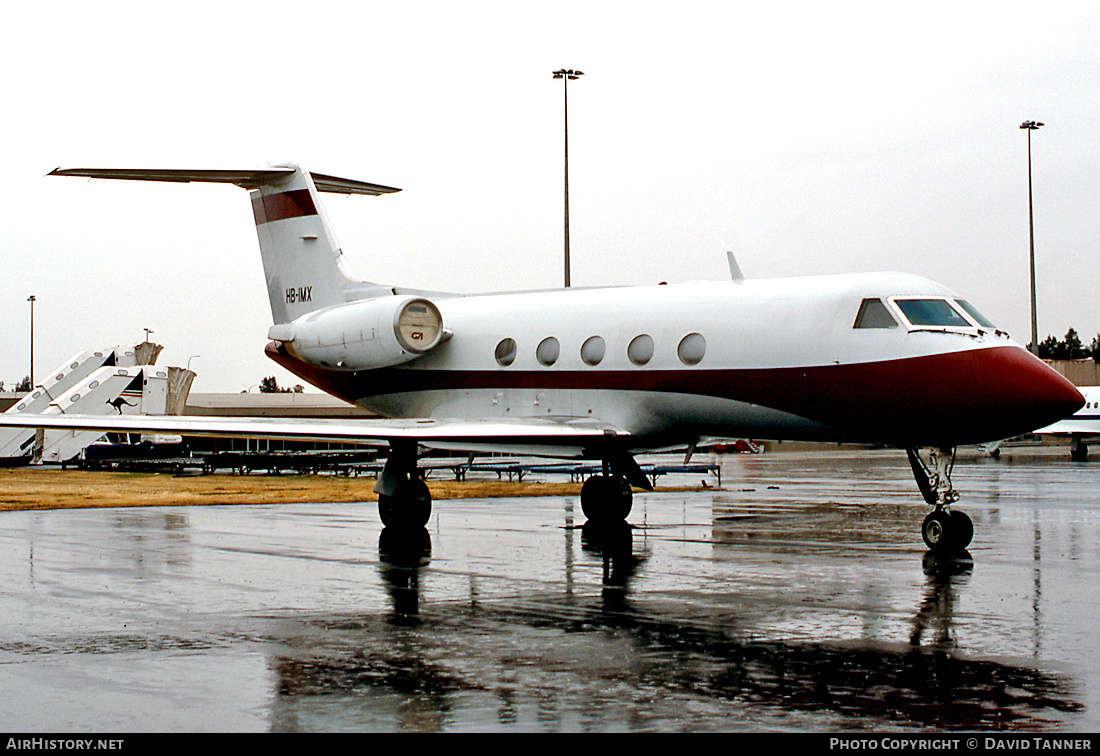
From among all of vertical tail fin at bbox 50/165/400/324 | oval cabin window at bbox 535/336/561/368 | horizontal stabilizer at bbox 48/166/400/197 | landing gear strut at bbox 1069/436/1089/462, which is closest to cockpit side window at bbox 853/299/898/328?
oval cabin window at bbox 535/336/561/368

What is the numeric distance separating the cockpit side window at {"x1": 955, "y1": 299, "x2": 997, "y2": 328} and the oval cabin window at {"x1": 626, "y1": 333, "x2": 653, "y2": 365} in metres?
4.00

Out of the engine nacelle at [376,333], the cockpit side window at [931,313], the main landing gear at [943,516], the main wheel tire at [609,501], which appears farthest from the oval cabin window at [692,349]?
the engine nacelle at [376,333]

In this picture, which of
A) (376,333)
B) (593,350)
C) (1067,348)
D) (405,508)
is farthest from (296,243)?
(1067,348)

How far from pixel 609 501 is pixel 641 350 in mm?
2551

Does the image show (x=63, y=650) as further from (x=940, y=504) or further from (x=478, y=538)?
(x=940, y=504)

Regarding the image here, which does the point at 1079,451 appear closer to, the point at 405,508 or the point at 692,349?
the point at 692,349

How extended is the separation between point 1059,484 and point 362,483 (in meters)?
17.1

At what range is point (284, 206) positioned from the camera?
21594 millimetres

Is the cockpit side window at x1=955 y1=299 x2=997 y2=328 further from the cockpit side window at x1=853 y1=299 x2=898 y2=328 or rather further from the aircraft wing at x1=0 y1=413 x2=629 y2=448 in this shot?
the aircraft wing at x1=0 y1=413 x2=629 y2=448

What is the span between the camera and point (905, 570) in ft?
40.0

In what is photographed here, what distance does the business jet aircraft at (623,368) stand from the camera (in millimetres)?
13742

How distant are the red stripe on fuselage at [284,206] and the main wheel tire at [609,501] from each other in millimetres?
7521

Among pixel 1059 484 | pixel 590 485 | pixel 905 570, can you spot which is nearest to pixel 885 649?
pixel 905 570

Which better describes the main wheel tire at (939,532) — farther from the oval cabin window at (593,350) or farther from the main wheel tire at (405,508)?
the main wheel tire at (405,508)
